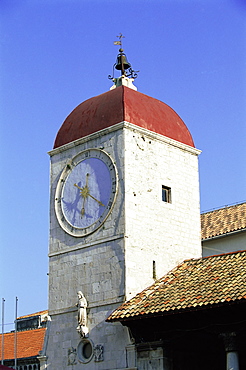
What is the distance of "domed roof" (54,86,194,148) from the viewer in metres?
21.1

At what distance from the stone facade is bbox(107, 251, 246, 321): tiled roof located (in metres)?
0.53

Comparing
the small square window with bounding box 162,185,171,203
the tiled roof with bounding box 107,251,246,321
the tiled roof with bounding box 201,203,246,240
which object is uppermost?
the tiled roof with bounding box 201,203,246,240

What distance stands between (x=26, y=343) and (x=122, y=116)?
12574 millimetres

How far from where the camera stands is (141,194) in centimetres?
2050

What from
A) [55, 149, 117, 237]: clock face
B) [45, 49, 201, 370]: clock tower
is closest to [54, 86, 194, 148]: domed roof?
[45, 49, 201, 370]: clock tower

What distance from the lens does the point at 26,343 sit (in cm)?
2903

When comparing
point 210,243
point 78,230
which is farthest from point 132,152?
point 210,243

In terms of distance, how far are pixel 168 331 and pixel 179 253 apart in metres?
3.44

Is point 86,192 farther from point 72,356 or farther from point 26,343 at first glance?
point 26,343

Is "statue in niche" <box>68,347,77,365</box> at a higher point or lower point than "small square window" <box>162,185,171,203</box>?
lower

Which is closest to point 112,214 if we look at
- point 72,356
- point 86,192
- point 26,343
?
point 86,192

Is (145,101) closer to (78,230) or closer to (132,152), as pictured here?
(132,152)

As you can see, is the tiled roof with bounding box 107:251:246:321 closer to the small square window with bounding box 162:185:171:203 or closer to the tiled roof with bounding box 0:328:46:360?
the small square window with bounding box 162:185:171:203

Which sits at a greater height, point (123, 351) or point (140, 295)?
point (140, 295)
